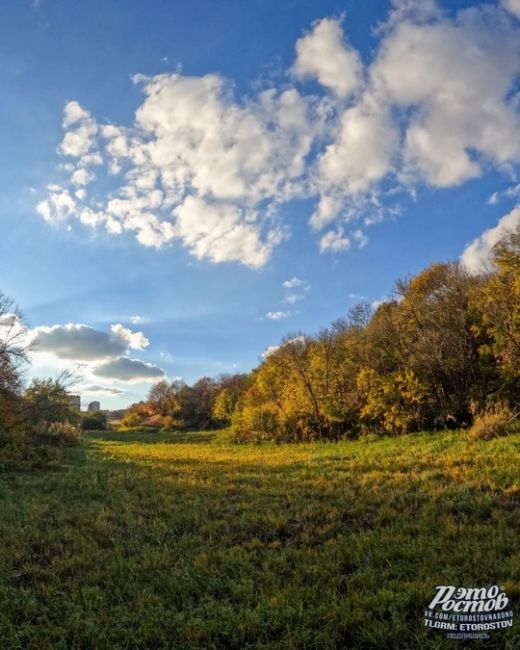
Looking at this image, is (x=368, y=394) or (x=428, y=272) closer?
(x=368, y=394)

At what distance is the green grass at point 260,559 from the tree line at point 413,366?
37.2 ft

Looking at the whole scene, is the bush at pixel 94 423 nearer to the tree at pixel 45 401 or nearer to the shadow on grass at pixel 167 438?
the shadow on grass at pixel 167 438

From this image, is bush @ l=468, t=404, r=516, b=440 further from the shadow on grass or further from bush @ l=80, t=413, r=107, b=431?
bush @ l=80, t=413, r=107, b=431

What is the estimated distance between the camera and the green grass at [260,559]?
5465mm

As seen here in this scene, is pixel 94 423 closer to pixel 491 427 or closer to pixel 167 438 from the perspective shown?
pixel 167 438

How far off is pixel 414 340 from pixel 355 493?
20.1 metres

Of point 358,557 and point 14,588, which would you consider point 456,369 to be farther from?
point 14,588

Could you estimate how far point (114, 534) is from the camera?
32.2ft

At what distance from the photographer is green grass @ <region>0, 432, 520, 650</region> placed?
5.46 m

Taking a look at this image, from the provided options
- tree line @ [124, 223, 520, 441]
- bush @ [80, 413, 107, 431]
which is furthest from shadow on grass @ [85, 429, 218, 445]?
bush @ [80, 413, 107, 431]

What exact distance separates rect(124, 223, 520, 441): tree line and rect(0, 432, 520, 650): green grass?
37.2 feet

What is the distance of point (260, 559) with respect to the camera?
7.80 meters

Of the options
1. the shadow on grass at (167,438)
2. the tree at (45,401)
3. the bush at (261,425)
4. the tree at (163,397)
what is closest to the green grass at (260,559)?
the tree at (45,401)

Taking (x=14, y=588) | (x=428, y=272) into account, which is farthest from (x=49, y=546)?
(x=428, y=272)
